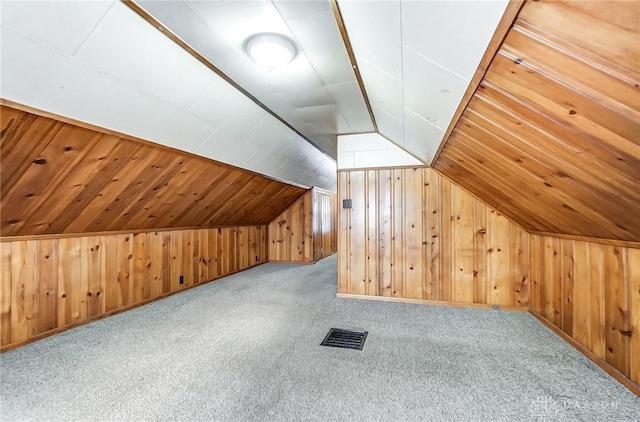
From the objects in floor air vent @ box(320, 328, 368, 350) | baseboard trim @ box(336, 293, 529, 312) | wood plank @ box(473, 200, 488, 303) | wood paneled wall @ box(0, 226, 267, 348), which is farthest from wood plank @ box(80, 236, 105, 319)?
wood plank @ box(473, 200, 488, 303)

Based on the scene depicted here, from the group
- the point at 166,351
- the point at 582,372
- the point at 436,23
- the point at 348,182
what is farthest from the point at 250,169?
the point at 582,372

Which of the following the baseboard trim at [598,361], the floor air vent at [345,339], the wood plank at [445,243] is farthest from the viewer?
the wood plank at [445,243]

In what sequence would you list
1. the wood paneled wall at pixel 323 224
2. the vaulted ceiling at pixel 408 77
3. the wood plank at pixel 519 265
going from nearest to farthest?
1. the vaulted ceiling at pixel 408 77
2. the wood plank at pixel 519 265
3. the wood paneled wall at pixel 323 224

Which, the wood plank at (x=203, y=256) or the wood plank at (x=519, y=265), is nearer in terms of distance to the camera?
the wood plank at (x=519, y=265)

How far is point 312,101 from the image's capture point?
110 inches

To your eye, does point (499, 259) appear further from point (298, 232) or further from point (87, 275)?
point (87, 275)

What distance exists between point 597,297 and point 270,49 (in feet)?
9.26

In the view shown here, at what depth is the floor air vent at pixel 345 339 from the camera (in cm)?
238

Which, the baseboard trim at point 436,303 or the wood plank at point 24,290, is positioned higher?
the wood plank at point 24,290

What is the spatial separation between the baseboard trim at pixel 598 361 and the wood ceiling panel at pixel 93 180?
360 cm

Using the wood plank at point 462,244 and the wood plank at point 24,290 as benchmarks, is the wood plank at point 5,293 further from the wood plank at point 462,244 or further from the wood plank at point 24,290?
the wood plank at point 462,244

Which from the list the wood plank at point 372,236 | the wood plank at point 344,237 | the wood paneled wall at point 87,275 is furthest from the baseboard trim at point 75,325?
the wood plank at point 372,236

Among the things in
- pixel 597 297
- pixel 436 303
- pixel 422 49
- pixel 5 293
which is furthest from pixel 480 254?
pixel 5 293

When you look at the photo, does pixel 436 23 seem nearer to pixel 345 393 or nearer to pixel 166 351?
pixel 345 393
